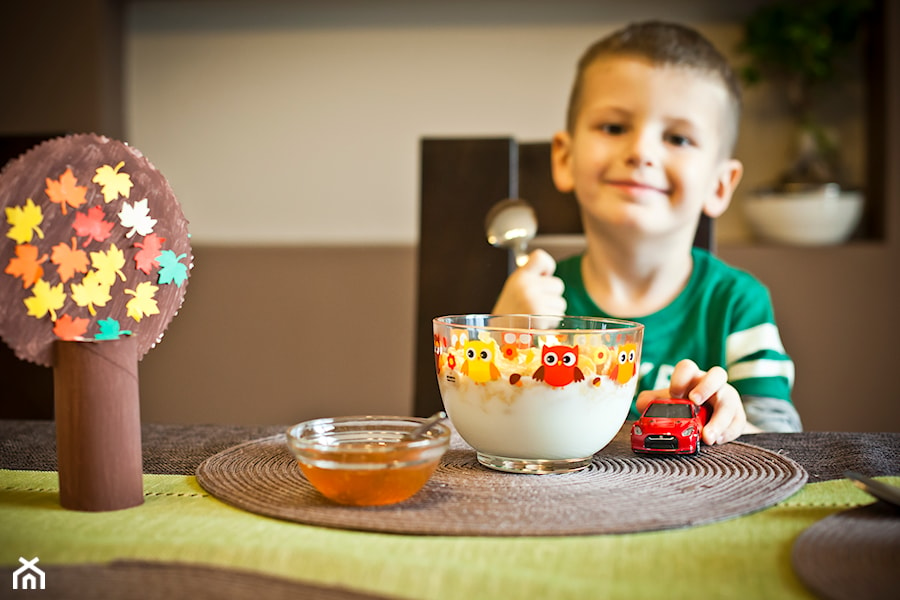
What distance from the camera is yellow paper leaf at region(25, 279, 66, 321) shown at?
51 cm

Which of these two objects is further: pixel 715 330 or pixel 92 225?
pixel 715 330

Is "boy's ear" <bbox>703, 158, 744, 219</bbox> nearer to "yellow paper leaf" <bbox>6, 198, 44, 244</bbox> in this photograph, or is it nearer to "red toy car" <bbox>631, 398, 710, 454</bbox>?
"red toy car" <bbox>631, 398, 710, 454</bbox>

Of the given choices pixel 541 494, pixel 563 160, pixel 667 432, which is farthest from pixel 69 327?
pixel 563 160

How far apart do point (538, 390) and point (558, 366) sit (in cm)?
2

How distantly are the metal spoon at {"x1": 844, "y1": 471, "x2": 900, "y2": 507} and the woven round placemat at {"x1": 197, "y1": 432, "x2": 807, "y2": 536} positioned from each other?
0.12ft

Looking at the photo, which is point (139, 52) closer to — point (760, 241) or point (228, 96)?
point (228, 96)

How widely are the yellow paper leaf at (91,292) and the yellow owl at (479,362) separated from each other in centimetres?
24

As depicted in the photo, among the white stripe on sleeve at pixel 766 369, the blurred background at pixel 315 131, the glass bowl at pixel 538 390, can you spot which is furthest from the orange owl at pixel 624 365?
the blurred background at pixel 315 131

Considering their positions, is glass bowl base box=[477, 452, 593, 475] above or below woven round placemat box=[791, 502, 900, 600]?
below

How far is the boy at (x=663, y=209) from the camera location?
107 centimetres

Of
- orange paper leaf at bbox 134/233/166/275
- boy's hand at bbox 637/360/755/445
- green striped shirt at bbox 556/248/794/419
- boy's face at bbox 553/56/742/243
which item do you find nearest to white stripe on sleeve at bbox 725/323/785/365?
green striped shirt at bbox 556/248/794/419

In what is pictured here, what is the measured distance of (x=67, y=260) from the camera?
519 mm

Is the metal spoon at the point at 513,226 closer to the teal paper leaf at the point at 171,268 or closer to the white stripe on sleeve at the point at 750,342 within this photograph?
the white stripe on sleeve at the point at 750,342

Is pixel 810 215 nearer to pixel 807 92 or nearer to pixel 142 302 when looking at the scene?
pixel 807 92
